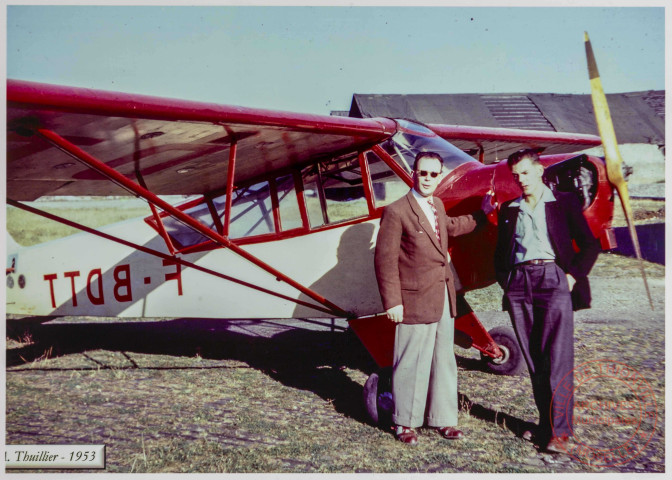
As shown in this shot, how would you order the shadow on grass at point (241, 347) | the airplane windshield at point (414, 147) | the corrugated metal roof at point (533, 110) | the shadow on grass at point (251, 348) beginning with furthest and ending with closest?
the corrugated metal roof at point (533, 110)
the shadow on grass at point (241, 347)
the shadow on grass at point (251, 348)
the airplane windshield at point (414, 147)

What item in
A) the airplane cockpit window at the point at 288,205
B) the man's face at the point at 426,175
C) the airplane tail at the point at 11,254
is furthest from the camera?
the airplane tail at the point at 11,254

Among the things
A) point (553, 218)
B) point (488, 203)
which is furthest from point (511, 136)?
point (553, 218)

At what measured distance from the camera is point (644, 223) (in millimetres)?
4094

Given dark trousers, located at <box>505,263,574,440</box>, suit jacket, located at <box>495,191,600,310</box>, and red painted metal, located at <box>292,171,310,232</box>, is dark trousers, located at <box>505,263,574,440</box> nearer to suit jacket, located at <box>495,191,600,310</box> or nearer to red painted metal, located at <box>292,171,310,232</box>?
suit jacket, located at <box>495,191,600,310</box>

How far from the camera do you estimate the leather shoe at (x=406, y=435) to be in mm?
2971

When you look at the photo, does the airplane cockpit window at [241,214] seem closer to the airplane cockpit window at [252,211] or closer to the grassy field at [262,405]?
the airplane cockpit window at [252,211]

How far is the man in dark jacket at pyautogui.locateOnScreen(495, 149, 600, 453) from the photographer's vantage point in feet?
9.17

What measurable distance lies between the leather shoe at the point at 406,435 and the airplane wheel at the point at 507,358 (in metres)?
1.32

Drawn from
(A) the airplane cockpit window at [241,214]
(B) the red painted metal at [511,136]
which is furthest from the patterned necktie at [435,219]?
(B) the red painted metal at [511,136]

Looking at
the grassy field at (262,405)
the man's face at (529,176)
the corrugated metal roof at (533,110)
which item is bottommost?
the grassy field at (262,405)

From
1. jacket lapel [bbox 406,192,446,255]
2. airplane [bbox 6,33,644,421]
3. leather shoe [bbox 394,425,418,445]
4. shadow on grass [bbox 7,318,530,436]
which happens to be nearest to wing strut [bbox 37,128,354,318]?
airplane [bbox 6,33,644,421]

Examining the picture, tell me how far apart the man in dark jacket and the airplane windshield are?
555 millimetres

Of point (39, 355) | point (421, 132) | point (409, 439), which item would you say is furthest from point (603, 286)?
point (39, 355)

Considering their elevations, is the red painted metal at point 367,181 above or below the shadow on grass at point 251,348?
above
